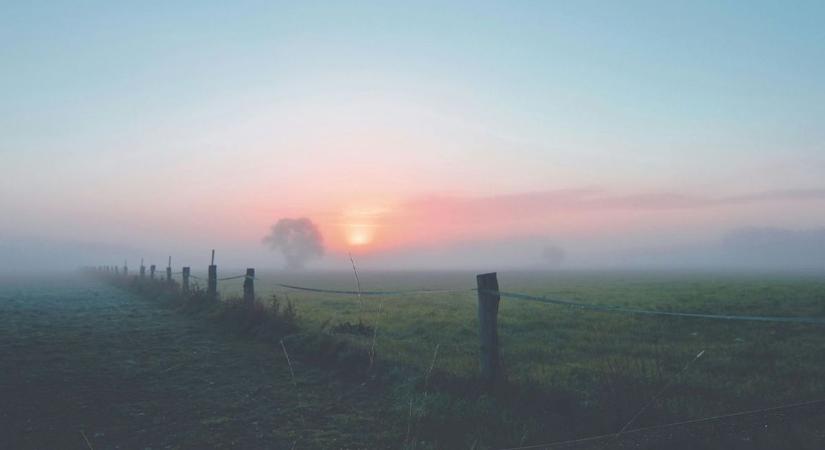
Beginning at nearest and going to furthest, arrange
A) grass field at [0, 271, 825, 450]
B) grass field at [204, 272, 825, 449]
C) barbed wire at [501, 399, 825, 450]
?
barbed wire at [501, 399, 825, 450] → grass field at [0, 271, 825, 450] → grass field at [204, 272, 825, 449]

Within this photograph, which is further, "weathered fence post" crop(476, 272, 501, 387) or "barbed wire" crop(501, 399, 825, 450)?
"weathered fence post" crop(476, 272, 501, 387)

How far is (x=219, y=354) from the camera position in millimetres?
9844

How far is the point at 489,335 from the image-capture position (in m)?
6.74

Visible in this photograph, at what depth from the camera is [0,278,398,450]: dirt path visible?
17.5 ft

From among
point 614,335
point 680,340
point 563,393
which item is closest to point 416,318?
point 614,335

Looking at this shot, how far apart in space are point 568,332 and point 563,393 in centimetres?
779

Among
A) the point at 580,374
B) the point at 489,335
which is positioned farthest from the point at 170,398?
the point at 580,374

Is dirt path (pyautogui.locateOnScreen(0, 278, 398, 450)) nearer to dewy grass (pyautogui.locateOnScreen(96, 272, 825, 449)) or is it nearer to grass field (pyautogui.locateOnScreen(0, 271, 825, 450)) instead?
grass field (pyautogui.locateOnScreen(0, 271, 825, 450))

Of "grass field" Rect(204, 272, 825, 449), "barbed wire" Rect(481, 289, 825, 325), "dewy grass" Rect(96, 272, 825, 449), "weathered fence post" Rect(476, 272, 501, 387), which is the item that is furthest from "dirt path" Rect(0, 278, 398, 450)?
"barbed wire" Rect(481, 289, 825, 325)

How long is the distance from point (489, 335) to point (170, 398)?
439 centimetres

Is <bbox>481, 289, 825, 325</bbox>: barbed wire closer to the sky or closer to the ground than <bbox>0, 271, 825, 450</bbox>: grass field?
closer to the sky

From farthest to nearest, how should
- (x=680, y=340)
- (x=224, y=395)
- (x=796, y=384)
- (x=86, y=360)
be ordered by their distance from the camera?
(x=680, y=340)
(x=86, y=360)
(x=796, y=384)
(x=224, y=395)

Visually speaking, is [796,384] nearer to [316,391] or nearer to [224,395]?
[316,391]

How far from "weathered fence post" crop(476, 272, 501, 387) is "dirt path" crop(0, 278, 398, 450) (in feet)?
5.03
